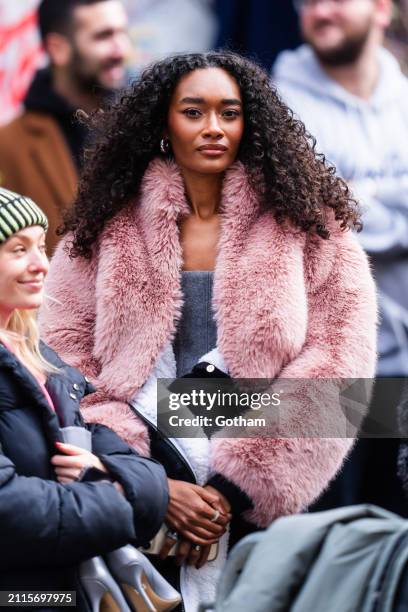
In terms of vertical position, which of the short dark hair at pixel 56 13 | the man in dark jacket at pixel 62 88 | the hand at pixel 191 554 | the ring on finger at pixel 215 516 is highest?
the short dark hair at pixel 56 13

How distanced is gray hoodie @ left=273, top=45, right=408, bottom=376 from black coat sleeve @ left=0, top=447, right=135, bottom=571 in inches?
94.7

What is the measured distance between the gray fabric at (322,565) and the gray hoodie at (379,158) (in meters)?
2.75

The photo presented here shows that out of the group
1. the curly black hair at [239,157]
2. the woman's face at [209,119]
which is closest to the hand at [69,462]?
the curly black hair at [239,157]

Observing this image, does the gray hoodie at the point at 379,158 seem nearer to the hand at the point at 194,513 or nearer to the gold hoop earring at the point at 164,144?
the gold hoop earring at the point at 164,144

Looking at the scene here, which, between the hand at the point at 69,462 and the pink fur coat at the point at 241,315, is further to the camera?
the pink fur coat at the point at 241,315

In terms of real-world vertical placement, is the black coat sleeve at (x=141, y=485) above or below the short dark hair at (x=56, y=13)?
below

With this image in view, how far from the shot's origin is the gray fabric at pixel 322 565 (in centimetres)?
204

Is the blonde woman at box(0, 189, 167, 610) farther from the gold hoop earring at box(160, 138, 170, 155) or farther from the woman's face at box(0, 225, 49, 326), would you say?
the gold hoop earring at box(160, 138, 170, 155)

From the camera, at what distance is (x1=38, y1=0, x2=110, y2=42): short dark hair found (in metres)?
5.00

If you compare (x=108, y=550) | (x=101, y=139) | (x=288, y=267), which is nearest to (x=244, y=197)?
(x=288, y=267)

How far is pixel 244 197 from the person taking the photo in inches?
126

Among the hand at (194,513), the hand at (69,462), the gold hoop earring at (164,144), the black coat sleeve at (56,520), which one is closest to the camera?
the black coat sleeve at (56,520)

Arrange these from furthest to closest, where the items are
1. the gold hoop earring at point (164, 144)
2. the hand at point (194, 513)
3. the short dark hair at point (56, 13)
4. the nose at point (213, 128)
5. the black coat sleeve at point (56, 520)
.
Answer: the short dark hair at point (56, 13) < the gold hoop earring at point (164, 144) < the nose at point (213, 128) < the hand at point (194, 513) < the black coat sleeve at point (56, 520)

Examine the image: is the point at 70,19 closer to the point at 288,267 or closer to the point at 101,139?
the point at 101,139
